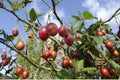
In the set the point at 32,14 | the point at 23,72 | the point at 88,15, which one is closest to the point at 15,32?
the point at 32,14

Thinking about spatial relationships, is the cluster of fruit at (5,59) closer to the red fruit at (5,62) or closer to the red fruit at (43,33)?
the red fruit at (5,62)

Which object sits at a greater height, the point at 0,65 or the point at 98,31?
the point at 98,31

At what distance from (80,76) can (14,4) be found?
97cm

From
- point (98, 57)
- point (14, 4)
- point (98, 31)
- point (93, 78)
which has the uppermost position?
point (14, 4)

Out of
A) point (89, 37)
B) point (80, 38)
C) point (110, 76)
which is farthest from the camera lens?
point (80, 38)

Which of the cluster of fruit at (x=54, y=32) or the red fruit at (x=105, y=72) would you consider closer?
the cluster of fruit at (x=54, y=32)

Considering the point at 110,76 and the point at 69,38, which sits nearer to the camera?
the point at 69,38

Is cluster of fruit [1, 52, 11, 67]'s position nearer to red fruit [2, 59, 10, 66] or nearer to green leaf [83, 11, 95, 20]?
red fruit [2, 59, 10, 66]

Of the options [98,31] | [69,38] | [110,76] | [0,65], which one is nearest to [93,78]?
[110,76]

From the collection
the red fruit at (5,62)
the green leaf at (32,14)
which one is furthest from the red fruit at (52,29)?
the red fruit at (5,62)

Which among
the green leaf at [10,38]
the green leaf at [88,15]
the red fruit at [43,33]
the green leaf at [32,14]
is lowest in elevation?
the red fruit at [43,33]

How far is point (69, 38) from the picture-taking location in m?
1.89

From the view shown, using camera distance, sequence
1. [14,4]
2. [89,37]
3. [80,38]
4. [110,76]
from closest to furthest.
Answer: [110,76] → [89,37] → [80,38] → [14,4]

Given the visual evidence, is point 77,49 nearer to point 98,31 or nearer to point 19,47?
point 98,31
